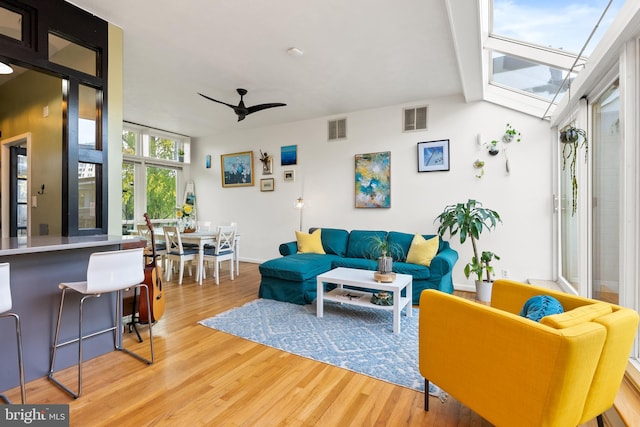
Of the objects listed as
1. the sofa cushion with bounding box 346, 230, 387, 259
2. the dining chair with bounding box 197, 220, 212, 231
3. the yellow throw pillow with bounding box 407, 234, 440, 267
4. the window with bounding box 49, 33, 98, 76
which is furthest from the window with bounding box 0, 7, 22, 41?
the yellow throw pillow with bounding box 407, 234, 440, 267

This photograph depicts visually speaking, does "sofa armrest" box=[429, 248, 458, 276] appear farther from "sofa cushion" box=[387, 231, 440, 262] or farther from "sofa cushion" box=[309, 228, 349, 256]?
"sofa cushion" box=[309, 228, 349, 256]

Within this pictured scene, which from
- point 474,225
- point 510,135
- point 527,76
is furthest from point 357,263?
Answer: point 527,76

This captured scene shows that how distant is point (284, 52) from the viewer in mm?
3283

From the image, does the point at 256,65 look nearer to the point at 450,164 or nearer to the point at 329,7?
the point at 329,7

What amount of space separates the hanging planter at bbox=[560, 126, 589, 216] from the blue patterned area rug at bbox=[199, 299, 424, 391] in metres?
2.01

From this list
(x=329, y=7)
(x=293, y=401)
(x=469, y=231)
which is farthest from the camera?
(x=469, y=231)

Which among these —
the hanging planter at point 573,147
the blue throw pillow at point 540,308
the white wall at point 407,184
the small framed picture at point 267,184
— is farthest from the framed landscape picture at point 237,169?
the blue throw pillow at point 540,308

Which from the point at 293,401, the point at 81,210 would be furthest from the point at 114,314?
the point at 293,401

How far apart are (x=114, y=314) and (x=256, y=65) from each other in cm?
292

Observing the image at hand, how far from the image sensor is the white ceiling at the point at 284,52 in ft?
8.48

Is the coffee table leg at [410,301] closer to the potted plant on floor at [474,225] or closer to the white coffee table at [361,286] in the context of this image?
the white coffee table at [361,286]

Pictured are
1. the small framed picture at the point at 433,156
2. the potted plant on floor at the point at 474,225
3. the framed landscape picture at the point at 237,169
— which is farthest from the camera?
the framed landscape picture at the point at 237,169

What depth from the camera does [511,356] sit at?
133 cm

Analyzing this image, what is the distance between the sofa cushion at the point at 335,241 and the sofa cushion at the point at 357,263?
1.55 ft
